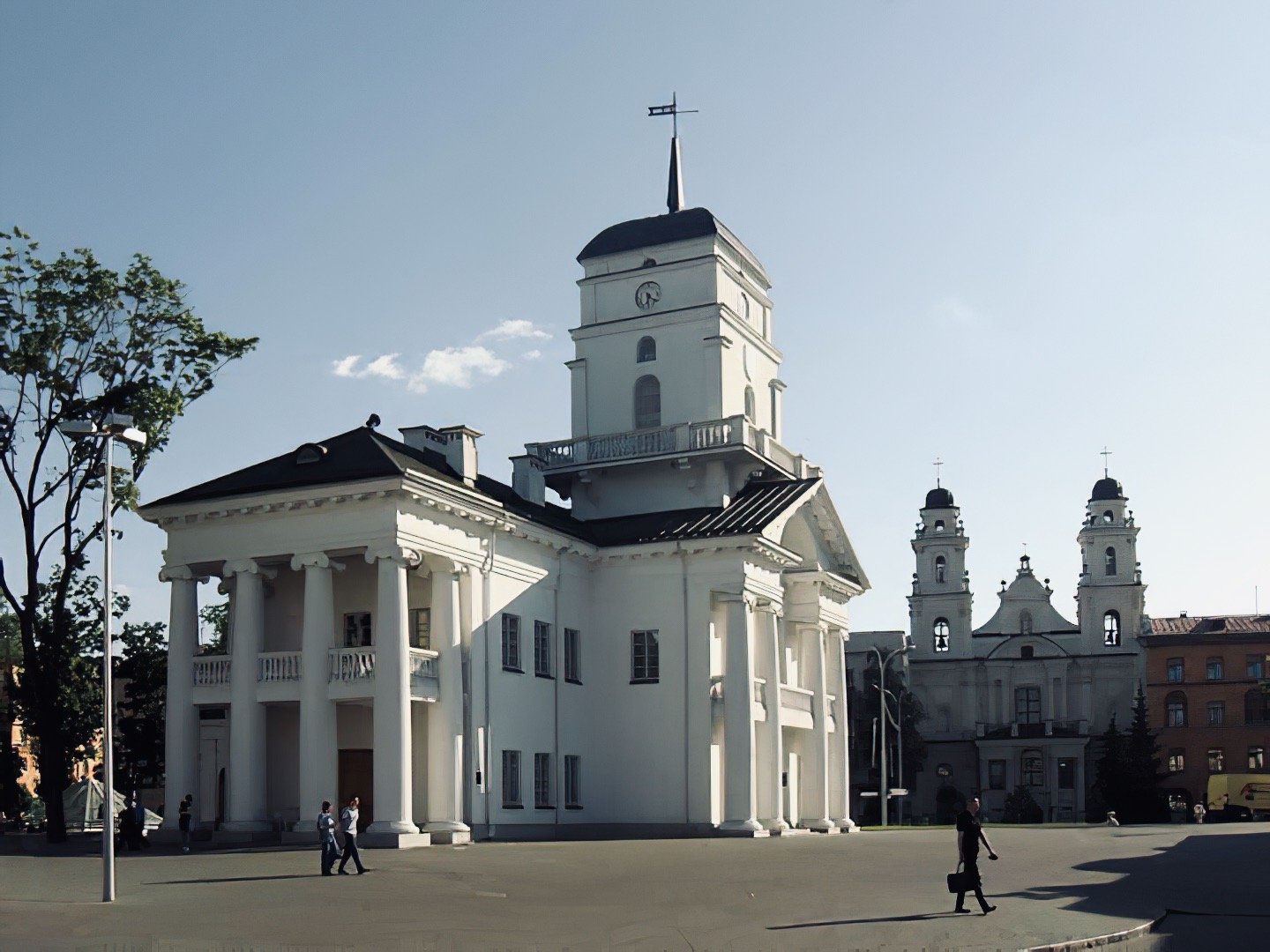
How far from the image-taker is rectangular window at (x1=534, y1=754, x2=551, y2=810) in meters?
44.9

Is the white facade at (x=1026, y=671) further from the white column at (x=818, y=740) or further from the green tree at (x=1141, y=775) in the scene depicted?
the white column at (x=818, y=740)

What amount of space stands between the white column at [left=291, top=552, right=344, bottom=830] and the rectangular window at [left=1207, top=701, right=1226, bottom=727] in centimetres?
8373

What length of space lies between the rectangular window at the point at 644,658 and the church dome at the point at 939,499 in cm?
7888

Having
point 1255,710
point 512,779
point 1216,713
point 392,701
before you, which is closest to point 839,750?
point 512,779

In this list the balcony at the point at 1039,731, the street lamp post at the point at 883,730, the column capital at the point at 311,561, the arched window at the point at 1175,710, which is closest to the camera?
the column capital at the point at 311,561

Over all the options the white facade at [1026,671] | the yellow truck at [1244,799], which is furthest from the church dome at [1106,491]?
the yellow truck at [1244,799]

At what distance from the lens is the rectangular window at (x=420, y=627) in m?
42.2

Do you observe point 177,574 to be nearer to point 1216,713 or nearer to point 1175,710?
point 1175,710

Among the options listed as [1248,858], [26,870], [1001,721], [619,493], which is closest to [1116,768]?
[1001,721]

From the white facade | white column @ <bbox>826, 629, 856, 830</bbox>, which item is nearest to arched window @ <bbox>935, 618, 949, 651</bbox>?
the white facade

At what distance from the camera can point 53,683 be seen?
4166 cm

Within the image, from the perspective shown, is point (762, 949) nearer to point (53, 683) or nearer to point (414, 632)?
point (414, 632)

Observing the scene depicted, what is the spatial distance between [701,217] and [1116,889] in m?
32.6

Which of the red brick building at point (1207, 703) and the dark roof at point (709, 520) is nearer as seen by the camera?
the dark roof at point (709, 520)
